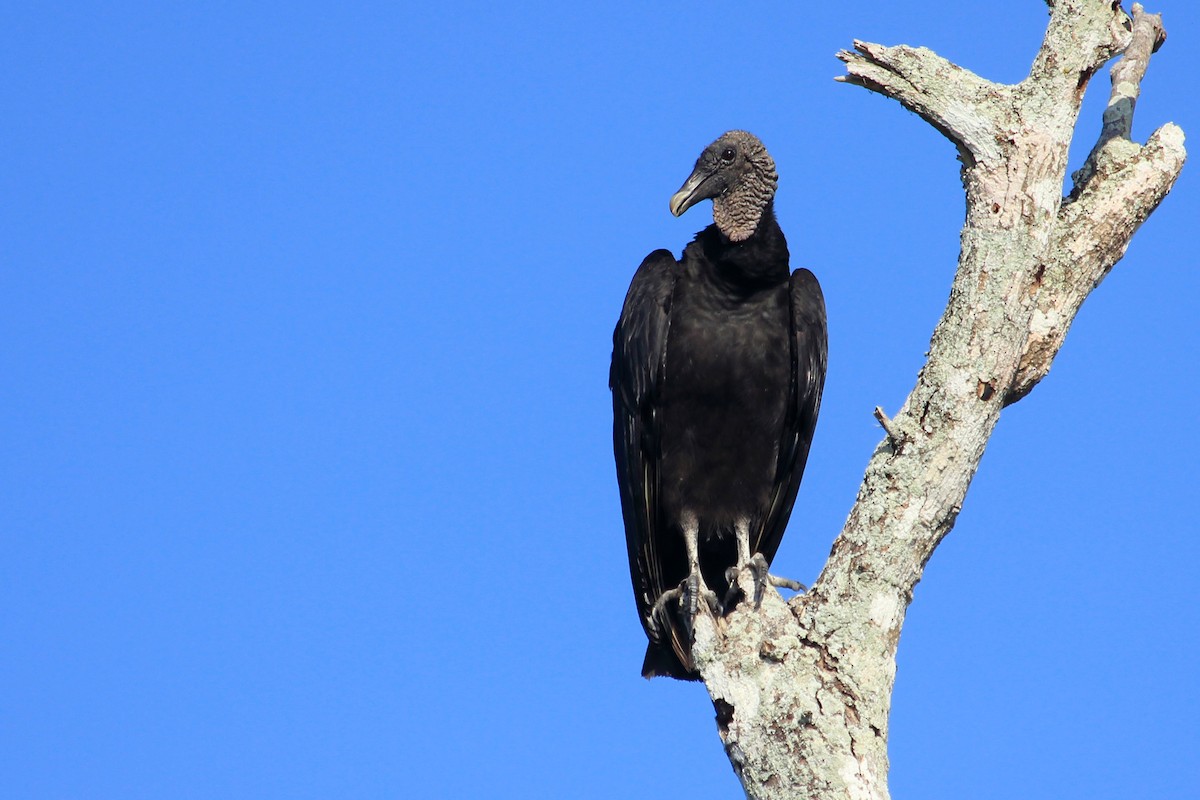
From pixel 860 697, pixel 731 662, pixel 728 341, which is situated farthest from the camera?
pixel 728 341

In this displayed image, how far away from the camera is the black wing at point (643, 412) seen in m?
4.45

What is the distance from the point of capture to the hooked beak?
4.66 m

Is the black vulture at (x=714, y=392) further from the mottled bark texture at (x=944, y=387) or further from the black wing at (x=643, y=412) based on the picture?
the mottled bark texture at (x=944, y=387)

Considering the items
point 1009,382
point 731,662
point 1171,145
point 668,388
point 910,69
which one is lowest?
point 731,662

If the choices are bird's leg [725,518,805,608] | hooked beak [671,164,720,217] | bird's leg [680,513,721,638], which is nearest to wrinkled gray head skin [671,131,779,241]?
hooked beak [671,164,720,217]

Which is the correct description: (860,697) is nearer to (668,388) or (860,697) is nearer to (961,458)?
(961,458)

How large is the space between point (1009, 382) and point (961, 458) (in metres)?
0.24

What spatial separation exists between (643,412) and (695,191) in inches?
35.0

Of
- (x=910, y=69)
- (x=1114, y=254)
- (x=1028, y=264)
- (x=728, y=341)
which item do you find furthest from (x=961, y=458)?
(x=728, y=341)

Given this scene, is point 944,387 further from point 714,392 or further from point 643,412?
point 643,412

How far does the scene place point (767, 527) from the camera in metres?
4.63

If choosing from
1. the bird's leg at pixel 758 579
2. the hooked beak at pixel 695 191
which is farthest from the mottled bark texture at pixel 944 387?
the hooked beak at pixel 695 191

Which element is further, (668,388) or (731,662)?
(668,388)

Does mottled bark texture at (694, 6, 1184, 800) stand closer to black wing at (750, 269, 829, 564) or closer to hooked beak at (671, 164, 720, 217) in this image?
black wing at (750, 269, 829, 564)
